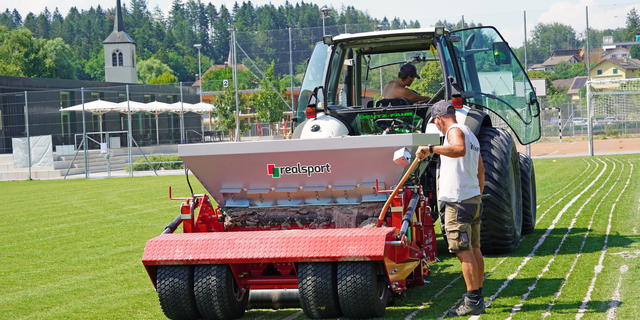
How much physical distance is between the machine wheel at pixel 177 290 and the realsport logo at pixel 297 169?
3.69 ft

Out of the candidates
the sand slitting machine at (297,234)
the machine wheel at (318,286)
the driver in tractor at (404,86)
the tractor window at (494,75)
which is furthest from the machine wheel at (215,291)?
the tractor window at (494,75)

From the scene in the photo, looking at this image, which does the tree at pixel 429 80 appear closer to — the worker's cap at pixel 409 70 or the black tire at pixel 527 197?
the worker's cap at pixel 409 70

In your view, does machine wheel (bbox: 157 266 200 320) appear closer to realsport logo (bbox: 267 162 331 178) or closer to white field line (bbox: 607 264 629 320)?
realsport logo (bbox: 267 162 331 178)

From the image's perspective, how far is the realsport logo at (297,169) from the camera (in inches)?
216

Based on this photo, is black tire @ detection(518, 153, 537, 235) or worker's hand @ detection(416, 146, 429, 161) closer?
worker's hand @ detection(416, 146, 429, 161)

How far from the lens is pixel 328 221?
569cm

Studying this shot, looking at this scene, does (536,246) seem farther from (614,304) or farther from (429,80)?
(614,304)

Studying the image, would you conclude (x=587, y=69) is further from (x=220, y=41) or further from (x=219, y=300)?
(x=220, y=41)

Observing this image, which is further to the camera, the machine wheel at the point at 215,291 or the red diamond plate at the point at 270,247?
the machine wheel at the point at 215,291

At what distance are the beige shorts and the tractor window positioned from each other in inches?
100

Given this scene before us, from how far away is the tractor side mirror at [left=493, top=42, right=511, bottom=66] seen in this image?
7755 millimetres

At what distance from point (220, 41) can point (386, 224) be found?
535 feet

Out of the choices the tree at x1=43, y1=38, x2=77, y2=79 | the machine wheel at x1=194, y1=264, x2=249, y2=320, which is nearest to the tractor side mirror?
the machine wheel at x1=194, y1=264, x2=249, y2=320

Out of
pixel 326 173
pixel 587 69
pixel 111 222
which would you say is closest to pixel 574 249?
pixel 326 173
